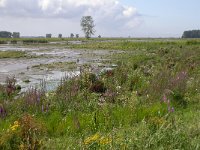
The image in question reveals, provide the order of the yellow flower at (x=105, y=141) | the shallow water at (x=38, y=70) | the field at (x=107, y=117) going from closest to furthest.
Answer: the yellow flower at (x=105, y=141) < the field at (x=107, y=117) < the shallow water at (x=38, y=70)

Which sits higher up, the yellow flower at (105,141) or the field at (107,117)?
the yellow flower at (105,141)

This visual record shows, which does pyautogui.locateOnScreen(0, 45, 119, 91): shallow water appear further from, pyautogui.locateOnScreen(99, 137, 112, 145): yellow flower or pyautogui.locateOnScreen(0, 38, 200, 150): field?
pyautogui.locateOnScreen(99, 137, 112, 145): yellow flower

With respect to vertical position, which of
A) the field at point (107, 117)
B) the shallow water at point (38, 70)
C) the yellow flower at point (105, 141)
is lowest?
the shallow water at point (38, 70)

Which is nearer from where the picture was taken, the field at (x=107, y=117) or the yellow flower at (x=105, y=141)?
the yellow flower at (x=105, y=141)

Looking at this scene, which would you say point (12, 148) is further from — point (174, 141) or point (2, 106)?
point (2, 106)

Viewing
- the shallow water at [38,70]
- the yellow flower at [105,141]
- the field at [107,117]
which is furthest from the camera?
the shallow water at [38,70]

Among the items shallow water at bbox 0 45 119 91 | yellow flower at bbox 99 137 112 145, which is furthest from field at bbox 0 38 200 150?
shallow water at bbox 0 45 119 91

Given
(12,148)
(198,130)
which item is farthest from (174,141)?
(12,148)

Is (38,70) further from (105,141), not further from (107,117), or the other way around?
(105,141)

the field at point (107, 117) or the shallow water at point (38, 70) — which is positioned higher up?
the field at point (107, 117)

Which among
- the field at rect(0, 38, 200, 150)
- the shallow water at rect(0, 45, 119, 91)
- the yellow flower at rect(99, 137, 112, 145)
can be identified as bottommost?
the shallow water at rect(0, 45, 119, 91)

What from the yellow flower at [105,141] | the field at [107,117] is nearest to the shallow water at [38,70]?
the field at [107,117]

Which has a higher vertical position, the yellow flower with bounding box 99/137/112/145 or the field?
the yellow flower with bounding box 99/137/112/145

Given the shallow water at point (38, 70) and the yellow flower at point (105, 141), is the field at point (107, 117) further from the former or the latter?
the shallow water at point (38, 70)
